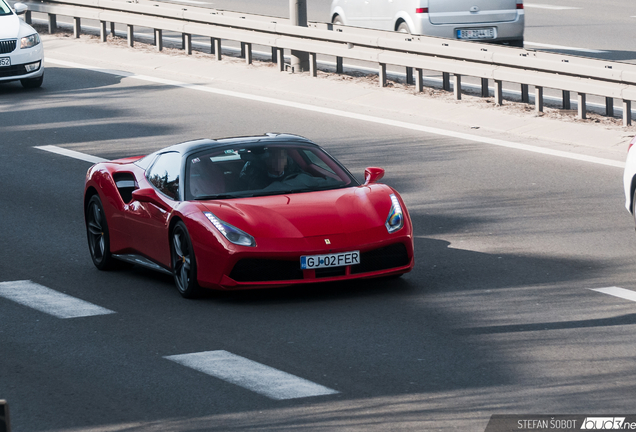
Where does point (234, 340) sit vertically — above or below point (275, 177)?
below

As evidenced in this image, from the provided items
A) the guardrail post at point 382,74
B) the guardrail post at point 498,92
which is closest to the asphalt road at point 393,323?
the guardrail post at point 498,92

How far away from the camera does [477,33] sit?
21.5 m

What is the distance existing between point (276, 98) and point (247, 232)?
422 inches

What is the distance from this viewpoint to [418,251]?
35.4 feet

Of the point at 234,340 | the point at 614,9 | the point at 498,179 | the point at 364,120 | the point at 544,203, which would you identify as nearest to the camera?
the point at 234,340

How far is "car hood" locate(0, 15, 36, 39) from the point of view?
70.6ft

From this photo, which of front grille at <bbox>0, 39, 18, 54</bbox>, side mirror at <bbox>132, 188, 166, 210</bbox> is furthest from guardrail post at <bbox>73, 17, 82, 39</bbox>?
side mirror at <bbox>132, 188, 166, 210</bbox>

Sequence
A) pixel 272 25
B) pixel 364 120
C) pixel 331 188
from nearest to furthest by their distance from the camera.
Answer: pixel 331 188
pixel 364 120
pixel 272 25

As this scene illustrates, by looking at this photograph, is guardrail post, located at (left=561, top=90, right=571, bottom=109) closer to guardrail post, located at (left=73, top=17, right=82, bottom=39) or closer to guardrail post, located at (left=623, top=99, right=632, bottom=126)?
guardrail post, located at (left=623, top=99, right=632, bottom=126)

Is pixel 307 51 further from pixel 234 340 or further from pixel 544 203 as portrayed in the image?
pixel 234 340

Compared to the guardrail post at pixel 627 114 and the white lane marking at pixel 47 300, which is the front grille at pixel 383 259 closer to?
the white lane marking at pixel 47 300

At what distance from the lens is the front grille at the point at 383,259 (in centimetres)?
918

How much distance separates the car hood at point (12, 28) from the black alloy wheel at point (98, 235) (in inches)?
441

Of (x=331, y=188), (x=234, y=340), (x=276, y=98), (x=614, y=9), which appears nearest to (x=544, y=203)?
(x=331, y=188)
